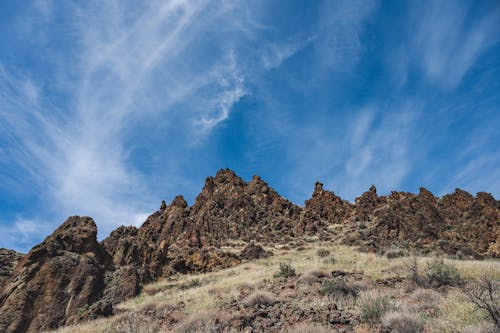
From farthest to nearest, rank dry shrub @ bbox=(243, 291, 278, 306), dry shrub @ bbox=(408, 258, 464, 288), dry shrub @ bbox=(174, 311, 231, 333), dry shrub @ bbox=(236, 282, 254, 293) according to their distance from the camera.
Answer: dry shrub @ bbox=(236, 282, 254, 293) < dry shrub @ bbox=(408, 258, 464, 288) < dry shrub @ bbox=(243, 291, 278, 306) < dry shrub @ bbox=(174, 311, 231, 333)

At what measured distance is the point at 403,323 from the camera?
561cm

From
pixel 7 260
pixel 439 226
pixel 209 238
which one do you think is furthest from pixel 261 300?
pixel 209 238

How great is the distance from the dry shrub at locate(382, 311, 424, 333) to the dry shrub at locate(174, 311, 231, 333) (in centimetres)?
336

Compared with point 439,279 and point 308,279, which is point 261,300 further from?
point 439,279

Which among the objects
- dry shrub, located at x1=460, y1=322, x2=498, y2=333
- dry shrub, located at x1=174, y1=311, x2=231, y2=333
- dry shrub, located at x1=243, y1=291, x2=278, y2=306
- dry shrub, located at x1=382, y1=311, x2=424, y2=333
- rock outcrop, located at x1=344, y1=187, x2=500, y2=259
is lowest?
dry shrub, located at x1=460, y1=322, x2=498, y2=333

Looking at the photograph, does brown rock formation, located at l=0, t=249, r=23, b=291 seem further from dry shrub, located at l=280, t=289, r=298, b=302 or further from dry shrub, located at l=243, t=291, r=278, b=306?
dry shrub, located at l=280, t=289, r=298, b=302

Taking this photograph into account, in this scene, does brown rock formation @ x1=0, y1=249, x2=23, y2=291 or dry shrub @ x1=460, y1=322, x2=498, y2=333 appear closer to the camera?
dry shrub @ x1=460, y1=322, x2=498, y2=333

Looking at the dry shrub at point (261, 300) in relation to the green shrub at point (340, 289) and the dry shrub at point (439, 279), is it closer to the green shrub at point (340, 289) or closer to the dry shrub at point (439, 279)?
the green shrub at point (340, 289)

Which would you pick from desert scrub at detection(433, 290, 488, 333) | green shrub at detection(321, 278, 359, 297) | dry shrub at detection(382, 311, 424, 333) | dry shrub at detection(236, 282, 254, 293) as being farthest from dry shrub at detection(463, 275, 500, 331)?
dry shrub at detection(236, 282, 254, 293)

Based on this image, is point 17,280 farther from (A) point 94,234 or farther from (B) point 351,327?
(B) point 351,327

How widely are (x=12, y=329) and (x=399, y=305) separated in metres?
13.6

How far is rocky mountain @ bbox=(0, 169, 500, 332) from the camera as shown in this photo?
13180 mm

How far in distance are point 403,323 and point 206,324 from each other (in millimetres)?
4106

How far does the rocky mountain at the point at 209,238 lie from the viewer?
1318 centimetres
